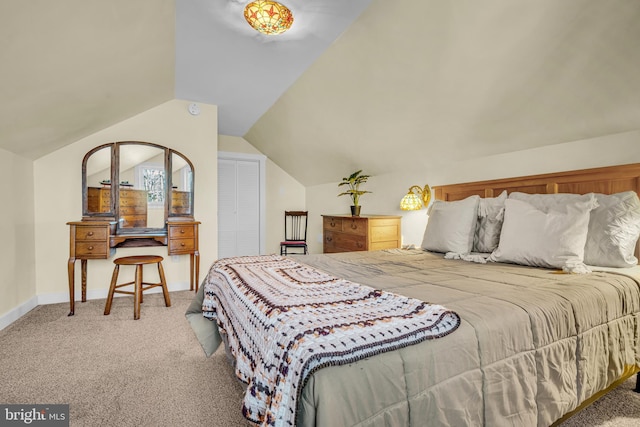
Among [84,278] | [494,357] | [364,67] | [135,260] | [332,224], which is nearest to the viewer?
[494,357]

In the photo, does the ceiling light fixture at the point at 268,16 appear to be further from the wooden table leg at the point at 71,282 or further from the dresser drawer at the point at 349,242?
the wooden table leg at the point at 71,282

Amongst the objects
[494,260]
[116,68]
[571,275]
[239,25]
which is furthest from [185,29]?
[571,275]

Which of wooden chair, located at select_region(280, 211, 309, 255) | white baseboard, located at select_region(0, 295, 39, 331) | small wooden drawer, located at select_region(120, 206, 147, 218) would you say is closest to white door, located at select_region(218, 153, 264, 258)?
wooden chair, located at select_region(280, 211, 309, 255)

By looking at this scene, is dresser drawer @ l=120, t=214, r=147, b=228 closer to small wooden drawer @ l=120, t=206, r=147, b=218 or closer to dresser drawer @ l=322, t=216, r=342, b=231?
small wooden drawer @ l=120, t=206, r=147, b=218

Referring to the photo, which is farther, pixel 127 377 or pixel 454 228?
pixel 454 228

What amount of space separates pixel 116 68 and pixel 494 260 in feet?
10.4

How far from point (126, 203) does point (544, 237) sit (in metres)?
3.79

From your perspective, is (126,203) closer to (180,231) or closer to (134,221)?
(134,221)

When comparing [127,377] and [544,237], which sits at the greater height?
[544,237]

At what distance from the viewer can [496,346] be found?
98 centimetres

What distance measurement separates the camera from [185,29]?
90.0 inches

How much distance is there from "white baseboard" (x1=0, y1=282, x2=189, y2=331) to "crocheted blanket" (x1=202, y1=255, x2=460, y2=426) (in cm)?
250

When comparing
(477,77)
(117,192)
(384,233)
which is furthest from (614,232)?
(117,192)

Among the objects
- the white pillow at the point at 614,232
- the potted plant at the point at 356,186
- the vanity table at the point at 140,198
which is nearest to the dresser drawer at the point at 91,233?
the vanity table at the point at 140,198
